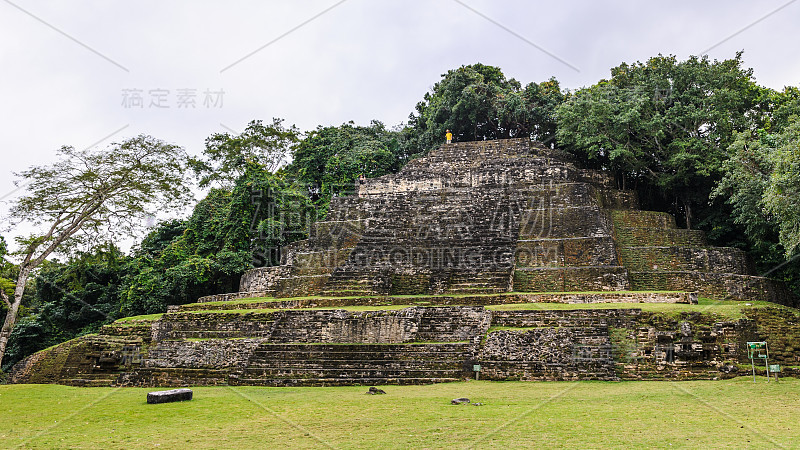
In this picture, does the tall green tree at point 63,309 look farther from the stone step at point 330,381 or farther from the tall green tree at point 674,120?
the tall green tree at point 674,120

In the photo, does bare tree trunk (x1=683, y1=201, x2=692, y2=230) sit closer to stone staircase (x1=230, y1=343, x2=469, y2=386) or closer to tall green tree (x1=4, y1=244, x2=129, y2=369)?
stone staircase (x1=230, y1=343, x2=469, y2=386)

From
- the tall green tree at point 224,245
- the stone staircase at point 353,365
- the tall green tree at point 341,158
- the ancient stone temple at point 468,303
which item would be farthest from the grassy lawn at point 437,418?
the tall green tree at point 341,158

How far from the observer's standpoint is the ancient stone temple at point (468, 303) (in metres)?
9.93

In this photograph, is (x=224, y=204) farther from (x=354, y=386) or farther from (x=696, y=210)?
(x=696, y=210)

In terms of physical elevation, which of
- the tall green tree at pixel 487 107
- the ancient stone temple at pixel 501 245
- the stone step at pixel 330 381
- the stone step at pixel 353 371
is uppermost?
the tall green tree at pixel 487 107

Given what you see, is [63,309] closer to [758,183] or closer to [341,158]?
[341,158]

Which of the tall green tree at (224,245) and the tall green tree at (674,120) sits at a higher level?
the tall green tree at (674,120)

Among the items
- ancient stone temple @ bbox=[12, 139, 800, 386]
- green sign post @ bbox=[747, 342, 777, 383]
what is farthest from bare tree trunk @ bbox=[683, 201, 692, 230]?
green sign post @ bbox=[747, 342, 777, 383]

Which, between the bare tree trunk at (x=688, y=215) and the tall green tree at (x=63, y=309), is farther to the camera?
the tall green tree at (x=63, y=309)

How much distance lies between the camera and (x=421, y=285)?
1484 centimetres

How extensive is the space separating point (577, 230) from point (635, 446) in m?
11.6

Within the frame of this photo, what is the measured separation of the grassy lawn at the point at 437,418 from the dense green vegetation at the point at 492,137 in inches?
258

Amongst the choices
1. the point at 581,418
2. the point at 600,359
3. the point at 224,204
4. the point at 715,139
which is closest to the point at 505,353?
the point at 600,359

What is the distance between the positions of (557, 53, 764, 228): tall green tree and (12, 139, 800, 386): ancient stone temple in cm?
163
